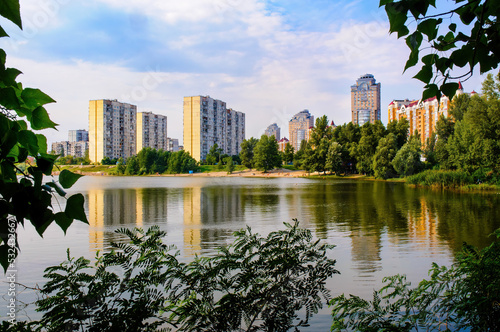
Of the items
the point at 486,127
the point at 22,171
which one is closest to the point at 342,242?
the point at 22,171

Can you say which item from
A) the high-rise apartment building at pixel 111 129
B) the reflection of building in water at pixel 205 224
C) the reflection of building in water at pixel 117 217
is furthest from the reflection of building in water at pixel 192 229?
the high-rise apartment building at pixel 111 129

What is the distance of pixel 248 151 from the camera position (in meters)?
102

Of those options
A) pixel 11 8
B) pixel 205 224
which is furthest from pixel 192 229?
pixel 11 8

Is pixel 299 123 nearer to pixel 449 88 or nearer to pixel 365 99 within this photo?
pixel 365 99

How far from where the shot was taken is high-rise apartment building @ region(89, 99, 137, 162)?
249 feet

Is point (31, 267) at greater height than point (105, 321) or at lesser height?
lesser

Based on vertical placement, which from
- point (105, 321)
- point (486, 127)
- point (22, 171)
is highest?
point (486, 127)

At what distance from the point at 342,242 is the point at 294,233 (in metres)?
8.75

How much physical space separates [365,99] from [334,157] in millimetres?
65164

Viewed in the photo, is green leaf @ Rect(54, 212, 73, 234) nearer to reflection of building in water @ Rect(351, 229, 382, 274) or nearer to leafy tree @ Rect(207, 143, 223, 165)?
reflection of building in water @ Rect(351, 229, 382, 274)

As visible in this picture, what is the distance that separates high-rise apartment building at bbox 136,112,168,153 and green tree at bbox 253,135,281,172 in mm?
33414

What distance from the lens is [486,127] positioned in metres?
34.7

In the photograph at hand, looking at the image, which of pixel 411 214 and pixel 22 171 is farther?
pixel 411 214

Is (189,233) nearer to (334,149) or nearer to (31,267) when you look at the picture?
(31,267)
